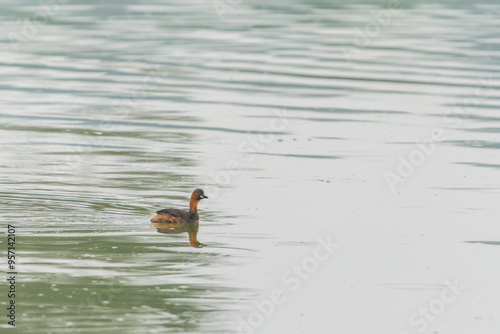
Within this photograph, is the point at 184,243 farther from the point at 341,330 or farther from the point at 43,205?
the point at 341,330

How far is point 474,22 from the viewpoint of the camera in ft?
114

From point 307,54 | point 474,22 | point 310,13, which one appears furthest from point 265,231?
point 310,13

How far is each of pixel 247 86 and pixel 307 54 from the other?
5.09m
